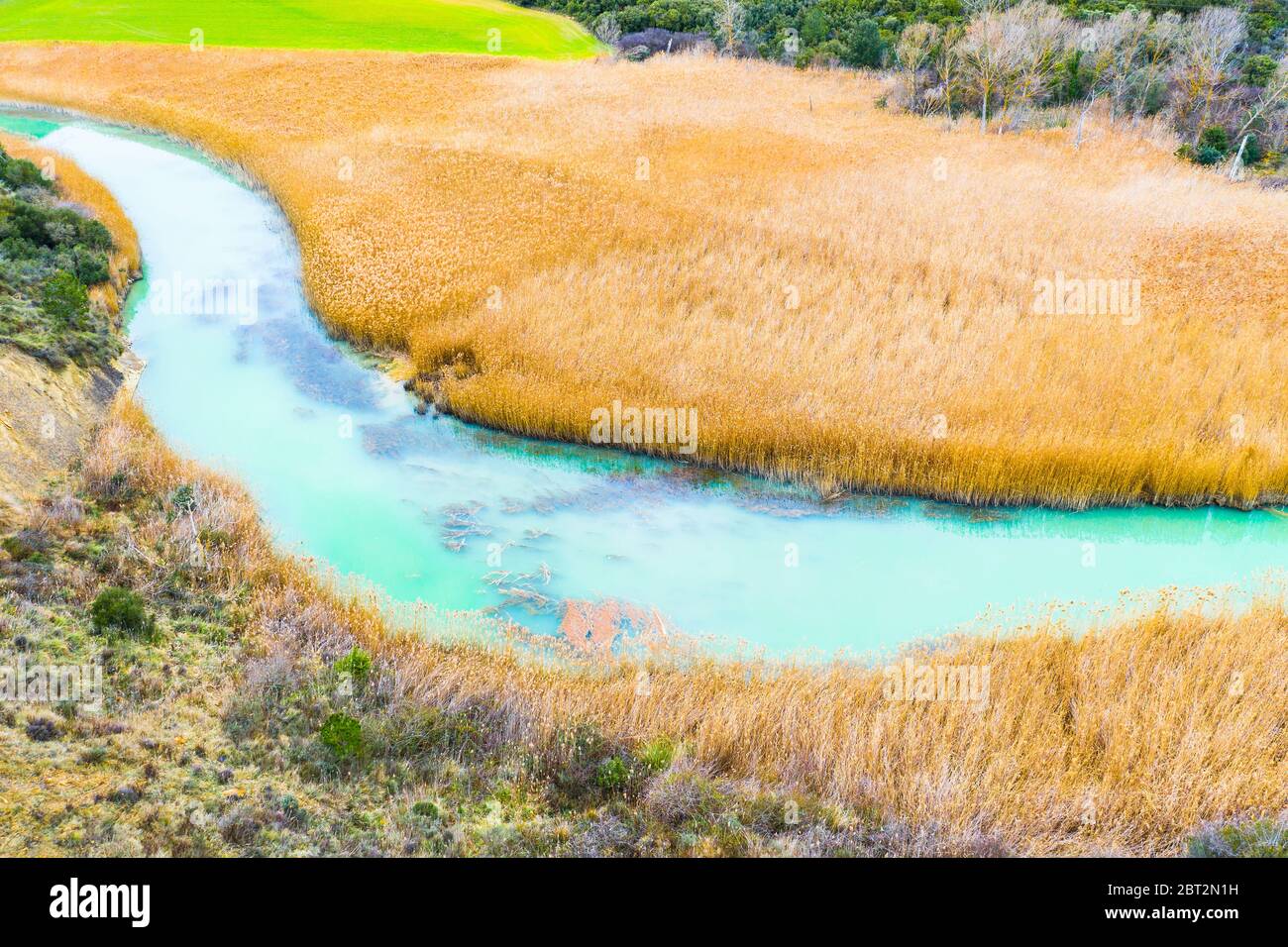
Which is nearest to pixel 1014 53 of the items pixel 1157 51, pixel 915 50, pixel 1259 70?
pixel 915 50

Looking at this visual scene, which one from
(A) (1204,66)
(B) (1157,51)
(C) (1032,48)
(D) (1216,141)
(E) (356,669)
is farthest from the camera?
(C) (1032,48)

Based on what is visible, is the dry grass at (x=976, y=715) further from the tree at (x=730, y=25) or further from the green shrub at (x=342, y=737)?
the tree at (x=730, y=25)

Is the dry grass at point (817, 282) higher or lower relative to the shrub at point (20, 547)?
higher

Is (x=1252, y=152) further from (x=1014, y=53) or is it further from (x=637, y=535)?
(x=637, y=535)

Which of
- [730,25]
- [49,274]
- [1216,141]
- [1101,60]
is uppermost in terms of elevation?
[730,25]

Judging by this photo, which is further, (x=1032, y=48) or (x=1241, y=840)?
(x=1032, y=48)

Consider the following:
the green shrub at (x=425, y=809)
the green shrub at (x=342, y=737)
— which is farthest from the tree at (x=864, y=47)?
the green shrub at (x=425, y=809)
